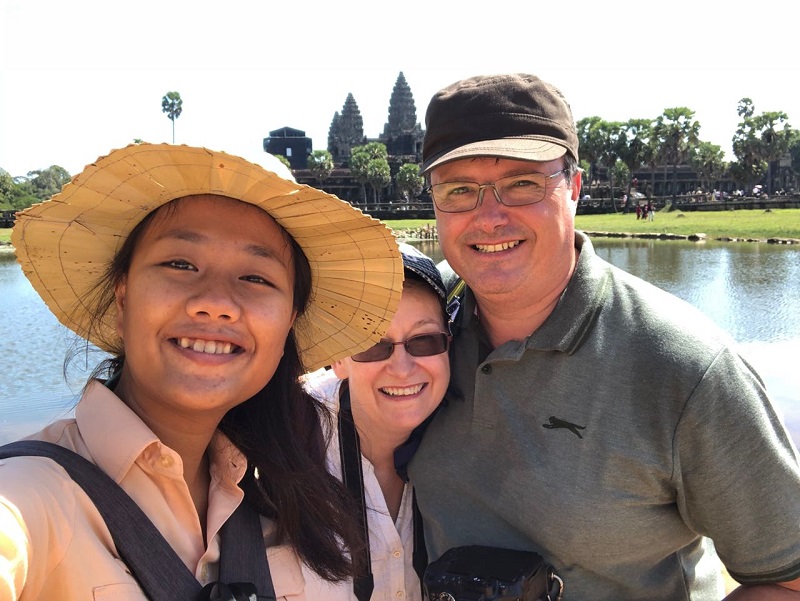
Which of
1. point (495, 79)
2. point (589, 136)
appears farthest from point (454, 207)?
point (589, 136)

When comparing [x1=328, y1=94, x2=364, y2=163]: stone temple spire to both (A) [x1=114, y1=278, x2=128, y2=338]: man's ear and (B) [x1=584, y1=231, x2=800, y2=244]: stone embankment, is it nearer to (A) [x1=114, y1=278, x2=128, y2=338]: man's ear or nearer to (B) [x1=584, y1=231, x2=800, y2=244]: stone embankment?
(B) [x1=584, y1=231, x2=800, y2=244]: stone embankment

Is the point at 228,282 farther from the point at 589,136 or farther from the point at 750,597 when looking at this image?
the point at 589,136

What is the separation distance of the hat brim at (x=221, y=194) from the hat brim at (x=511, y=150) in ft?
1.97

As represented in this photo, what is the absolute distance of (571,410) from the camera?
242 cm

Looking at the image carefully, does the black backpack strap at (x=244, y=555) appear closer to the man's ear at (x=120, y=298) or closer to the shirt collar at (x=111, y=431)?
the shirt collar at (x=111, y=431)

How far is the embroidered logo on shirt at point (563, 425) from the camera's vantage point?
2399mm

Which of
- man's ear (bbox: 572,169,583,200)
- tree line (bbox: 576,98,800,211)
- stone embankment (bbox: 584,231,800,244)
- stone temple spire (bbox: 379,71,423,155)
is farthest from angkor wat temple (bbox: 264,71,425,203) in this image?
→ man's ear (bbox: 572,169,583,200)

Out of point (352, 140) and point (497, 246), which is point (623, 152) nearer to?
point (352, 140)

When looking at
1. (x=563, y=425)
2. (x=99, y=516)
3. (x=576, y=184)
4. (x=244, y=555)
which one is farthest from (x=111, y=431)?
(x=576, y=184)

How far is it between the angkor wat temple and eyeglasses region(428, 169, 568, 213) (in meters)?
66.9

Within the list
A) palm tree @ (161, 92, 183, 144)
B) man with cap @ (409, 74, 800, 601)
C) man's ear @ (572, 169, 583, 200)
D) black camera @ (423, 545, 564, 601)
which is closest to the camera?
black camera @ (423, 545, 564, 601)

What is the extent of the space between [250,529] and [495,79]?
5.72 ft

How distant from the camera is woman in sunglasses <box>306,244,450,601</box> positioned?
2.58m

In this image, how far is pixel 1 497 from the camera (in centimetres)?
129
